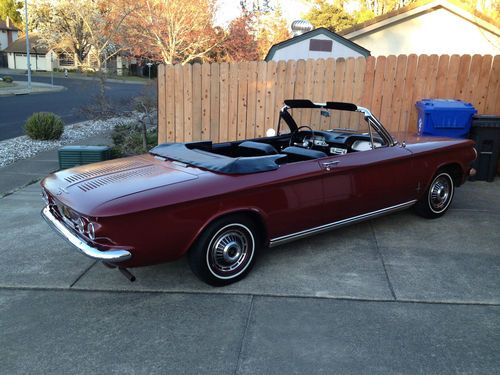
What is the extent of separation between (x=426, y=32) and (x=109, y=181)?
42.5ft

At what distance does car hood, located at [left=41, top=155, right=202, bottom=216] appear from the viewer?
11.0ft

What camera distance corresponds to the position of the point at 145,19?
16.0 metres

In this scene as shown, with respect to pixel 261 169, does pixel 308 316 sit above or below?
below

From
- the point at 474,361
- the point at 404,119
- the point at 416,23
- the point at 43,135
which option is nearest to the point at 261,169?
the point at 474,361

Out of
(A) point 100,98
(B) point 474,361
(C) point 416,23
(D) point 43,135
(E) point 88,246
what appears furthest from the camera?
(C) point 416,23

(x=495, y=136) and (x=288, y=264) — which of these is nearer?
(x=288, y=264)

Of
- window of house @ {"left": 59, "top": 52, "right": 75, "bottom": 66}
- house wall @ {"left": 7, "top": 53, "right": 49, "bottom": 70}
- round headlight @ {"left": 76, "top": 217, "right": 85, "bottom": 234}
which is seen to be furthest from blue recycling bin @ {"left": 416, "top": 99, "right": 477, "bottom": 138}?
house wall @ {"left": 7, "top": 53, "right": 49, "bottom": 70}

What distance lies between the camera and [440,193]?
5.47 metres

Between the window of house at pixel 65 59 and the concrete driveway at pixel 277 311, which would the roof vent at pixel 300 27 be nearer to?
the concrete driveway at pixel 277 311

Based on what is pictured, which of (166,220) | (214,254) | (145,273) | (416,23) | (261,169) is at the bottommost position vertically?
(145,273)


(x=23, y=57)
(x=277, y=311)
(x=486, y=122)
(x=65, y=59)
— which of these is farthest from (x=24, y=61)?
(x=277, y=311)

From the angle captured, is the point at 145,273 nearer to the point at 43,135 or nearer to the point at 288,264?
the point at 288,264

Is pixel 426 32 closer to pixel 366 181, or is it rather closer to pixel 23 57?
pixel 366 181

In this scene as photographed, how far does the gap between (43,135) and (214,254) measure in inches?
379
